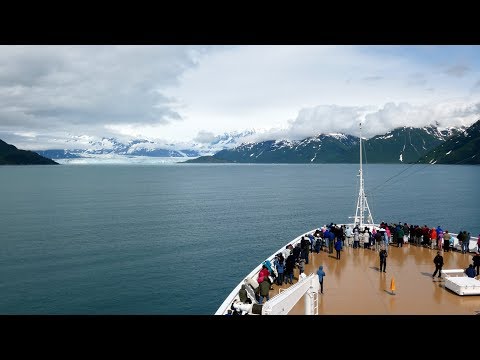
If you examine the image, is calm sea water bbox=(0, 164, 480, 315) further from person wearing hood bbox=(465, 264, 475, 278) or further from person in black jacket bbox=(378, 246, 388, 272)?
person wearing hood bbox=(465, 264, 475, 278)

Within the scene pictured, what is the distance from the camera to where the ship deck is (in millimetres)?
14555

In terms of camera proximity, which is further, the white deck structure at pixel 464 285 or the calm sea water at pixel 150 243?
the calm sea water at pixel 150 243

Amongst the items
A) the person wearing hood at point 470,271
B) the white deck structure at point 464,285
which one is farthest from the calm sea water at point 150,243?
the person wearing hood at point 470,271

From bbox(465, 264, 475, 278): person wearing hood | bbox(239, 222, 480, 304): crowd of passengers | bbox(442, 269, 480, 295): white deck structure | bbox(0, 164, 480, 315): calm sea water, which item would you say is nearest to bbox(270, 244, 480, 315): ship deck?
bbox(442, 269, 480, 295): white deck structure

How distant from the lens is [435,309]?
1446 centimetres

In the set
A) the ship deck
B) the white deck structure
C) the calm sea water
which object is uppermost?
the white deck structure

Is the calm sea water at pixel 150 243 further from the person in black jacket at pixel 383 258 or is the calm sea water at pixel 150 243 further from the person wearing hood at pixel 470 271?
the person wearing hood at pixel 470 271

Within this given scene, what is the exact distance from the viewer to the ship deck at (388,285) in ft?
47.8

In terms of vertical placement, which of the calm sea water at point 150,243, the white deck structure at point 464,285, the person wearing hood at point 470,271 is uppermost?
the person wearing hood at point 470,271

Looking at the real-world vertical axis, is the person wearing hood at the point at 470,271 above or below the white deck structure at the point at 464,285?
above

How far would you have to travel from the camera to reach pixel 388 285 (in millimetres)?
17219

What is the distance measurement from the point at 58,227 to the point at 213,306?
40.0 metres
